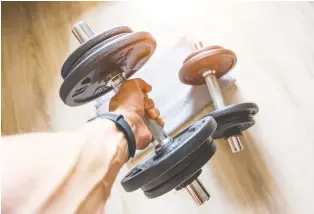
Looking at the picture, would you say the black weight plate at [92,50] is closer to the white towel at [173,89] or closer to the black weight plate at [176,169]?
the black weight plate at [176,169]

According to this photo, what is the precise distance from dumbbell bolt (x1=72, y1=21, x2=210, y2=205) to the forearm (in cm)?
12

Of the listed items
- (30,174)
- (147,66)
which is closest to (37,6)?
(147,66)

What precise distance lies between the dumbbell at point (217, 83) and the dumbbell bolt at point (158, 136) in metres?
0.14

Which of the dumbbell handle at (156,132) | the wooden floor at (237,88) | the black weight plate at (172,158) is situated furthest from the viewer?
the wooden floor at (237,88)

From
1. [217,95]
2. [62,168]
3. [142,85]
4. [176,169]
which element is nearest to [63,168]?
[62,168]

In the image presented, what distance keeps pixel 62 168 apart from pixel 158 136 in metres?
0.29

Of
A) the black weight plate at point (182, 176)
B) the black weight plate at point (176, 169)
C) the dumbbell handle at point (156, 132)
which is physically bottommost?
the black weight plate at point (182, 176)

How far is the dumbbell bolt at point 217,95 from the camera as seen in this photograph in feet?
3.34

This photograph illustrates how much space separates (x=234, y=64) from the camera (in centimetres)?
109

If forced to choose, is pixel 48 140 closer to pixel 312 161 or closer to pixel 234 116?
pixel 234 116

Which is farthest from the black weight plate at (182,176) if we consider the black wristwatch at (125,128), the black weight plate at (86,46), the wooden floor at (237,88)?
the black weight plate at (86,46)

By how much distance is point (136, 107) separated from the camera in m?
0.92

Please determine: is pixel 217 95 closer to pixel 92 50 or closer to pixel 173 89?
pixel 173 89

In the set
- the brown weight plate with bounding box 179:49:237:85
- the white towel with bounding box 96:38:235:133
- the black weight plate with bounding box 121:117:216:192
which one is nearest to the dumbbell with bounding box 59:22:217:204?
the black weight plate with bounding box 121:117:216:192
